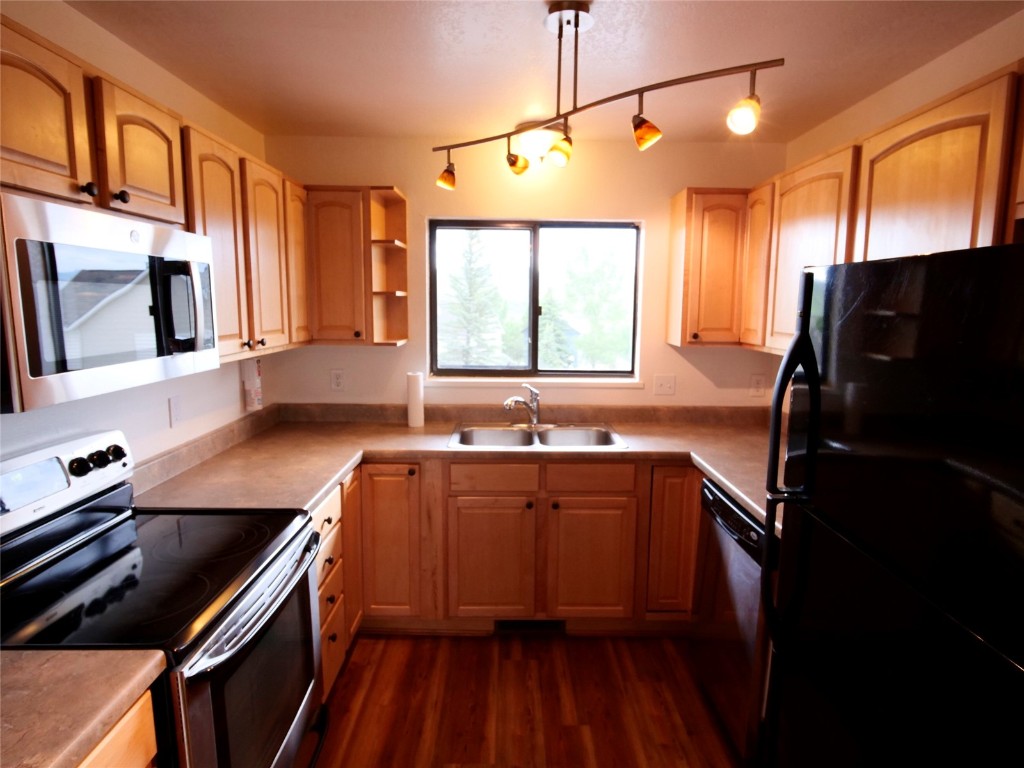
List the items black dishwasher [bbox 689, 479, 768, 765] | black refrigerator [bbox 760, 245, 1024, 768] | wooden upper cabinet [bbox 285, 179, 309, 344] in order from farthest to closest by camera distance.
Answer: wooden upper cabinet [bbox 285, 179, 309, 344] → black dishwasher [bbox 689, 479, 768, 765] → black refrigerator [bbox 760, 245, 1024, 768]

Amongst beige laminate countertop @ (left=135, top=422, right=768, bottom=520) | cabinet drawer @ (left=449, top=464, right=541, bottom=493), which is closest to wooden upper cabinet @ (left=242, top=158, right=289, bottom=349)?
beige laminate countertop @ (left=135, top=422, right=768, bottom=520)

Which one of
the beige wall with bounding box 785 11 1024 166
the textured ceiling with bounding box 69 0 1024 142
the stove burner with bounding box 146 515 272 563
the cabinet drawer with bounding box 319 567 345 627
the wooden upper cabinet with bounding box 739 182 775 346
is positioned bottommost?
the cabinet drawer with bounding box 319 567 345 627

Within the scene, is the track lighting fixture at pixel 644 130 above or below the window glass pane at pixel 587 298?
above

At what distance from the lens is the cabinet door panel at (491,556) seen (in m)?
2.40

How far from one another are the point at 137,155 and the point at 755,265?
2.32 meters

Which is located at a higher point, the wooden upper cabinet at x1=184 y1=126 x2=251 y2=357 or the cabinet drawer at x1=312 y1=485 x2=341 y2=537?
the wooden upper cabinet at x1=184 y1=126 x2=251 y2=357

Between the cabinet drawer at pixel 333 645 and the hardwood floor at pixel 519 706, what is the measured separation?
137mm

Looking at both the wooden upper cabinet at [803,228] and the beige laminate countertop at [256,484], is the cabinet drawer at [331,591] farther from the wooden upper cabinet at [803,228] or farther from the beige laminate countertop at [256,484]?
the wooden upper cabinet at [803,228]

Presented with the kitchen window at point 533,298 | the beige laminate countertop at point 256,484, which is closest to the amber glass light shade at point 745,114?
the beige laminate countertop at point 256,484

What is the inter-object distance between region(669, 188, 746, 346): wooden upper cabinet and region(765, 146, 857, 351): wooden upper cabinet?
0.87 ft

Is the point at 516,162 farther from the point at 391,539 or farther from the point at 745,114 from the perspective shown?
the point at 391,539

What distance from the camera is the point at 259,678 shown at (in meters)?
1.33

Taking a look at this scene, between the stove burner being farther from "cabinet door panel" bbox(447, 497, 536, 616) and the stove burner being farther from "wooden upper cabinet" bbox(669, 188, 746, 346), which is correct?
"wooden upper cabinet" bbox(669, 188, 746, 346)

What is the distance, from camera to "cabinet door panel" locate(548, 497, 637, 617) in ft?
7.91
